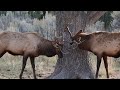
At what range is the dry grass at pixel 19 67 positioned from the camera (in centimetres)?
845

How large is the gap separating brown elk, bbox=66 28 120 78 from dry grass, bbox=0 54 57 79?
745 millimetres

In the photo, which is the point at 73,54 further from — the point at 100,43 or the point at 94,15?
the point at 94,15

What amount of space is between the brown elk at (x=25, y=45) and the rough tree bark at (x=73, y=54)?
184 millimetres

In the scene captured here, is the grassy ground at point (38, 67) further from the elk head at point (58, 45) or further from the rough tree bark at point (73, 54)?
the elk head at point (58, 45)

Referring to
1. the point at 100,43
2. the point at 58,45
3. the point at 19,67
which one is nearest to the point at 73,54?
the point at 58,45

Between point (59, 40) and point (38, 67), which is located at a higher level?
point (59, 40)

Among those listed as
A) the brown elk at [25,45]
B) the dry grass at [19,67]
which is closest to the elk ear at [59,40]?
the brown elk at [25,45]

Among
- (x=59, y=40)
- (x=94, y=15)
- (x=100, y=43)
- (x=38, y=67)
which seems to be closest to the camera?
(x=100, y=43)

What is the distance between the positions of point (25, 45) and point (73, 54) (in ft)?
3.24

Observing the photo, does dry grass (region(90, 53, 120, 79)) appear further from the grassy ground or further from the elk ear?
the elk ear

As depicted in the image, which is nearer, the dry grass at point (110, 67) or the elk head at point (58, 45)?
the elk head at point (58, 45)

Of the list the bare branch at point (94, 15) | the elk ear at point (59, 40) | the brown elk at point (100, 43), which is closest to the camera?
the brown elk at point (100, 43)

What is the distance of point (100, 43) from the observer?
8141 mm
